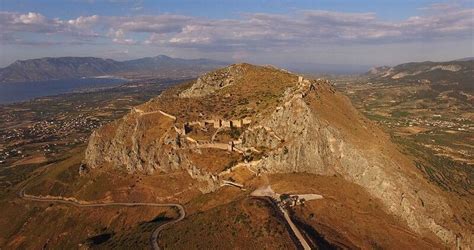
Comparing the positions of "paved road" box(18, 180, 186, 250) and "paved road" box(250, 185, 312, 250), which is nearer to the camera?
"paved road" box(250, 185, 312, 250)

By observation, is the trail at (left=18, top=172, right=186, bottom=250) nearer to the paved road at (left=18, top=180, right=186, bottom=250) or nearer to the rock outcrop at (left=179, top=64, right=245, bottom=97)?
the paved road at (left=18, top=180, right=186, bottom=250)

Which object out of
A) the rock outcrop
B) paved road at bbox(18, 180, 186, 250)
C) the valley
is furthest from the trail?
the rock outcrop

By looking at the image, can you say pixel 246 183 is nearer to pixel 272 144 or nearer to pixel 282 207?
pixel 272 144

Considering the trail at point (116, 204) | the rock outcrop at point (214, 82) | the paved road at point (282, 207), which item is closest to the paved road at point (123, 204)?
the trail at point (116, 204)

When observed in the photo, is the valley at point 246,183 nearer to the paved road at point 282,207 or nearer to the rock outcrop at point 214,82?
the paved road at point 282,207

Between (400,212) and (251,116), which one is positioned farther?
(251,116)

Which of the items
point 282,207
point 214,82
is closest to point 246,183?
point 282,207

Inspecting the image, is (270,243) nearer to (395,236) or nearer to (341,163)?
(395,236)

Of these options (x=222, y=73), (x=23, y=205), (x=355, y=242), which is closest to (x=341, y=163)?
(x=355, y=242)
